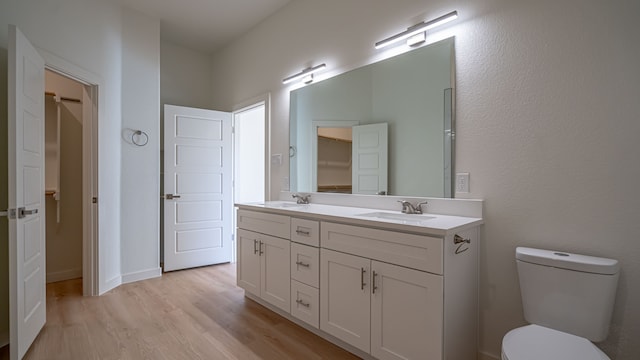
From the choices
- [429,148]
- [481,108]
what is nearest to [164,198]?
[429,148]

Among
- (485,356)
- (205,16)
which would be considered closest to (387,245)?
(485,356)

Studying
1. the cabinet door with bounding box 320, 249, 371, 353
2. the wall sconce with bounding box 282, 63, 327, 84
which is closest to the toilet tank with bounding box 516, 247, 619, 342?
the cabinet door with bounding box 320, 249, 371, 353

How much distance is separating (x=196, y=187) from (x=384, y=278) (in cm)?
282

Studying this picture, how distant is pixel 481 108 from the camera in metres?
1.83

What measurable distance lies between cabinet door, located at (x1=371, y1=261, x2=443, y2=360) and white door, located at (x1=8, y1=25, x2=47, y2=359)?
2000 mm

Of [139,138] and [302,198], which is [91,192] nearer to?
[139,138]

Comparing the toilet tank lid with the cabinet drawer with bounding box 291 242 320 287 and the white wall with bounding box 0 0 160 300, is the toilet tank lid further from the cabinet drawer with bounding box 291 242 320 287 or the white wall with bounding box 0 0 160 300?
the white wall with bounding box 0 0 160 300

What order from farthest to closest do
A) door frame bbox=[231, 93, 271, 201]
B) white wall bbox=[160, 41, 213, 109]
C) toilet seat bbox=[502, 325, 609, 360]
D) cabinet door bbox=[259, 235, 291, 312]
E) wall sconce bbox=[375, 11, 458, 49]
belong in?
white wall bbox=[160, 41, 213, 109], door frame bbox=[231, 93, 271, 201], cabinet door bbox=[259, 235, 291, 312], wall sconce bbox=[375, 11, 458, 49], toilet seat bbox=[502, 325, 609, 360]

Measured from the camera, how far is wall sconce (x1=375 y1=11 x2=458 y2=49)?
74.2 inches

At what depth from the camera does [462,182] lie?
6.24 feet

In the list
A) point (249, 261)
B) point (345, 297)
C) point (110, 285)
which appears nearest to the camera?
point (345, 297)

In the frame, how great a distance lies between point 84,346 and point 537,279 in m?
2.66

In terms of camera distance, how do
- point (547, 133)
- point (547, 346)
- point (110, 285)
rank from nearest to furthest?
point (547, 346) < point (547, 133) < point (110, 285)

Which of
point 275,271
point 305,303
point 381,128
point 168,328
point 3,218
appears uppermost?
point 381,128
